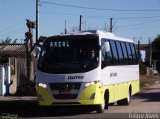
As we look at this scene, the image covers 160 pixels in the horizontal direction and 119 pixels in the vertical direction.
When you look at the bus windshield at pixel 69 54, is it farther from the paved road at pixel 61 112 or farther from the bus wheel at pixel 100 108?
the paved road at pixel 61 112

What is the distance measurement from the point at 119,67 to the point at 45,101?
4.59 m

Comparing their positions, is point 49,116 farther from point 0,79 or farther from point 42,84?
point 0,79

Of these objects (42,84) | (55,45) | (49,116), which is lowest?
(49,116)

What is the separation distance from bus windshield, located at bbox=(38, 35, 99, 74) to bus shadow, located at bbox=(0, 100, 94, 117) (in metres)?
1.70

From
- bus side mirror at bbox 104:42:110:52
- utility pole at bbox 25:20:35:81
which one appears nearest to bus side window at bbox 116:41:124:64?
bus side mirror at bbox 104:42:110:52

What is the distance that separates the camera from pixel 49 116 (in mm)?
18797

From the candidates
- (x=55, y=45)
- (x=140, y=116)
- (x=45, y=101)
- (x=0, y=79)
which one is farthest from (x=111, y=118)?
(x=0, y=79)

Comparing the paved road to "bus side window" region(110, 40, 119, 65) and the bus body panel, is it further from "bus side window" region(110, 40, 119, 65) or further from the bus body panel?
"bus side window" region(110, 40, 119, 65)

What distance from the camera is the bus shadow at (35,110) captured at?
19359 mm

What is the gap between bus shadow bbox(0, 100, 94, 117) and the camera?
19.4 m

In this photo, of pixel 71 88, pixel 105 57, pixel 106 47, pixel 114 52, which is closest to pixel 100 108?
pixel 71 88

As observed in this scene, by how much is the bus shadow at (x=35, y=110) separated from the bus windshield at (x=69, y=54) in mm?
1701

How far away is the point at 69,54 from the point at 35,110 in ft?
9.95

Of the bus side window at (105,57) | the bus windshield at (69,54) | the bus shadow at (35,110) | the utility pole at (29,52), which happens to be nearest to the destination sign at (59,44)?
the bus windshield at (69,54)
